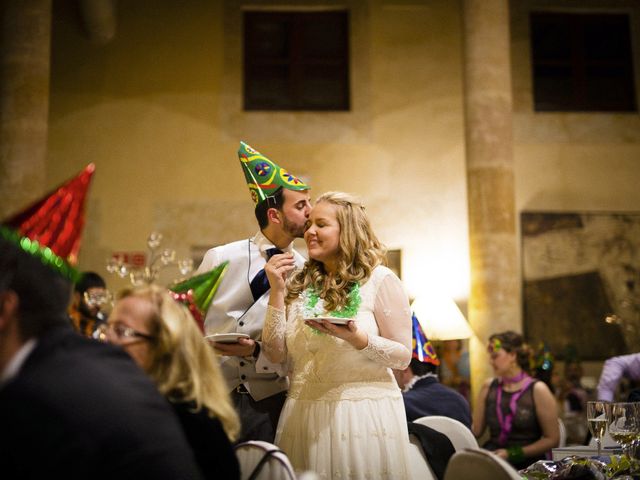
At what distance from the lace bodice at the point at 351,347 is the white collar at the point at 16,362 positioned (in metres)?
1.49

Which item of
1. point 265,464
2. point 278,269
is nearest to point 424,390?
point 278,269

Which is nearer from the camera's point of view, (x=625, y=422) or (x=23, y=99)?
(x=625, y=422)

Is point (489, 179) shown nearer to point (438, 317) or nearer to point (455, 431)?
point (438, 317)

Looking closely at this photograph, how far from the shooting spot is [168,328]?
1937 mm

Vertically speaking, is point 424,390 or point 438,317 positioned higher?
point 438,317

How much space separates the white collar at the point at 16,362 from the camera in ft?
4.98

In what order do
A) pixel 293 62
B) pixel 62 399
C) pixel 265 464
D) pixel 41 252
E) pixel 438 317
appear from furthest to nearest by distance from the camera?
1. pixel 293 62
2. pixel 438 317
3. pixel 265 464
4. pixel 41 252
5. pixel 62 399

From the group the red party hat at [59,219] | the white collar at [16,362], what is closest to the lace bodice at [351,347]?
the red party hat at [59,219]

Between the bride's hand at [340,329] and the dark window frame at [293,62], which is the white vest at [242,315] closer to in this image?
the bride's hand at [340,329]

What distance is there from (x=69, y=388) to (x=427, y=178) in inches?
370

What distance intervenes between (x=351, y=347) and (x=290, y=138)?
789 cm

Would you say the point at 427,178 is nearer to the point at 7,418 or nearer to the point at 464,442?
the point at 464,442

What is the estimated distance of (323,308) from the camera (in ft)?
10.0

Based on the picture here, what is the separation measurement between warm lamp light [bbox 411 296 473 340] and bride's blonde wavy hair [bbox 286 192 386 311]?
3.65 meters
